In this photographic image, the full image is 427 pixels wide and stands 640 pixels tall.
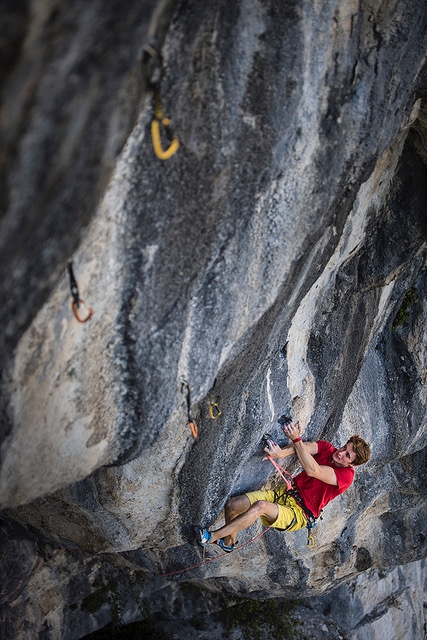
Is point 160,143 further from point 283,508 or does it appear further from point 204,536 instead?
point 283,508

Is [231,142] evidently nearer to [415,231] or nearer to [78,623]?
[415,231]

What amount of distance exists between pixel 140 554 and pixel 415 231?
4.98 m

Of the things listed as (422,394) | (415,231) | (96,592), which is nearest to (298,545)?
(422,394)

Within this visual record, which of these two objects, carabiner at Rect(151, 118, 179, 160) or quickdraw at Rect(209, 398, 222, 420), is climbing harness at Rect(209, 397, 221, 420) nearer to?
quickdraw at Rect(209, 398, 222, 420)

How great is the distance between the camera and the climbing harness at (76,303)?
A: 270cm

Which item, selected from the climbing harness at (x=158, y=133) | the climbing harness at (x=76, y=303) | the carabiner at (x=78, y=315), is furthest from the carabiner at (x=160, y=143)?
the carabiner at (x=78, y=315)

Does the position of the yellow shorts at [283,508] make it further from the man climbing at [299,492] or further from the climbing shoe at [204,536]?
the climbing shoe at [204,536]

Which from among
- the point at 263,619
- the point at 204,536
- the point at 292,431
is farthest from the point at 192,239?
the point at 263,619

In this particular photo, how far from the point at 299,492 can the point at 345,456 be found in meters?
0.73

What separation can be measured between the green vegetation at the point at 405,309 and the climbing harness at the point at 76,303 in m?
4.18

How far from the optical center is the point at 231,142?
9.39 ft

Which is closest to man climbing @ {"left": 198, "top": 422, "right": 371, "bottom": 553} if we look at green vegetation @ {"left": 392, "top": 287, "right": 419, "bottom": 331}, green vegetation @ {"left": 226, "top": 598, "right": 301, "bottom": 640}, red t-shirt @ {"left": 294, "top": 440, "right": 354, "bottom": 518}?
red t-shirt @ {"left": 294, "top": 440, "right": 354, "bottom": 518}

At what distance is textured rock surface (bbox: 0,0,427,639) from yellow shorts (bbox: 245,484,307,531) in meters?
0.21

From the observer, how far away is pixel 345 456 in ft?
17.3
